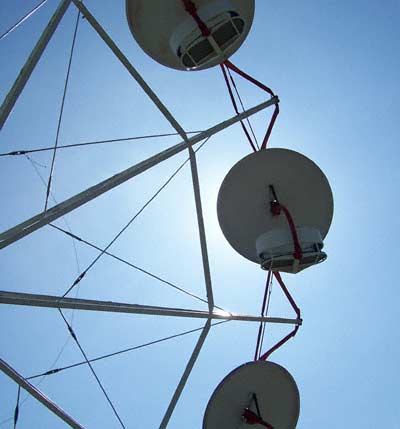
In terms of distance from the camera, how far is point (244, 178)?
38.0ft

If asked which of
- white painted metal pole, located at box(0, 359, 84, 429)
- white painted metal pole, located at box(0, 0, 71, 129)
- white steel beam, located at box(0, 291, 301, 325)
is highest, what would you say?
white painted metal pole, located at box(0, 0, 71, 129)

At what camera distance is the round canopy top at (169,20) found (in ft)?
31.4

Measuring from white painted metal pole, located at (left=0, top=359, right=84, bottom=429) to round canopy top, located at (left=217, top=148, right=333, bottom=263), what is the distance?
248 inches

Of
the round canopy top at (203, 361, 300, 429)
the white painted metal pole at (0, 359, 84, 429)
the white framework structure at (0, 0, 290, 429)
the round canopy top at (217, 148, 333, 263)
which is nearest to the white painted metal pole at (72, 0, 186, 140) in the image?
the white framework structure at (0, 0, 290, 429)

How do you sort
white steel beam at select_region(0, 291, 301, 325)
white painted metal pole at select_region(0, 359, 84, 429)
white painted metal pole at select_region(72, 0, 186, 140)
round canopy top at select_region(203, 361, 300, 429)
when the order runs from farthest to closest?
round canopy top at select_region(203, 361, 300, 429) < white painted metal pole at select_region(72, 0, 186, 140) < white painted metal pole at select_region(0, 359, 84, 429) < white steel beam at select_region(0, 291, 301, 325)

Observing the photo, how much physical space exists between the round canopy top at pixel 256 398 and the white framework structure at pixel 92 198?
1442 mm

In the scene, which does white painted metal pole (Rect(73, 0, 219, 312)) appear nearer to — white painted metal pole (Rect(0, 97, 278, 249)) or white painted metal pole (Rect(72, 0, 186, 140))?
white painted metal pole (Rect(72, 0, 186, 140))

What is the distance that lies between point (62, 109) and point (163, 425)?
7.02m

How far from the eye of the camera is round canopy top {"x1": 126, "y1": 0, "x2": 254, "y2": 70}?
31.4 feet

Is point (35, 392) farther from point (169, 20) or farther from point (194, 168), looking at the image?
point (169, 20)

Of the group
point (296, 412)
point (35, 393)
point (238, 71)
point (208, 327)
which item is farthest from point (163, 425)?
point (238, 71)

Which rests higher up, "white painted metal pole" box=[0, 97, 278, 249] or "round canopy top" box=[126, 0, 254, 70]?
"round canopy top" box=[126, 0, 254, 70]

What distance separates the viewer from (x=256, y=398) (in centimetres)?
1158

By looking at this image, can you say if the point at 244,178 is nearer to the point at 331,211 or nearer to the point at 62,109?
the point at 331,211
